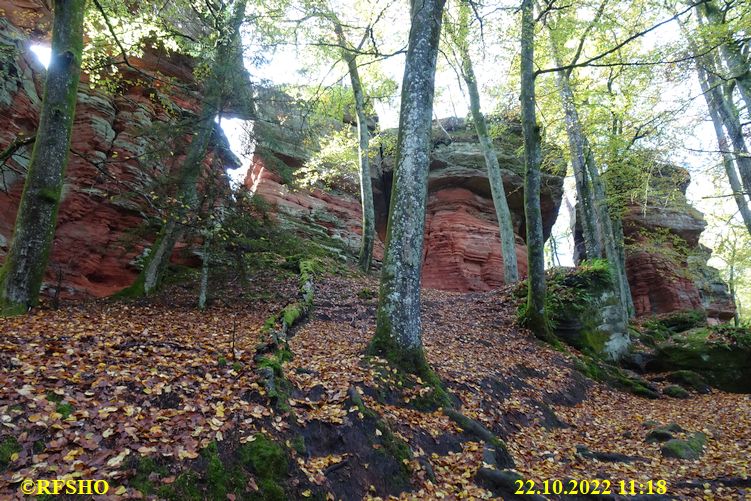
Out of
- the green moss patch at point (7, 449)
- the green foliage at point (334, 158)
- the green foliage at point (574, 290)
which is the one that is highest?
the green foliage at point (334, 158)

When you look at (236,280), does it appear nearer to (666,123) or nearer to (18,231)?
(18,231)

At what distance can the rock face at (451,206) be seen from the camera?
2183 centimetres

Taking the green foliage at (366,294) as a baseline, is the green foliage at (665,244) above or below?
above

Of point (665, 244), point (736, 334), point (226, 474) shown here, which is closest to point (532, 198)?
point (736, 334)

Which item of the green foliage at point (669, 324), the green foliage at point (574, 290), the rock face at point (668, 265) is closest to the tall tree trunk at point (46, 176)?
the green foliage at point (574, 290)

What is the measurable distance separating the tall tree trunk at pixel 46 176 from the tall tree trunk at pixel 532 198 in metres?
10.5

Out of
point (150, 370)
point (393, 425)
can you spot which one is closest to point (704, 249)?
point (393, 425)

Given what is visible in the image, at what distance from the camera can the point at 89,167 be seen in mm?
12758

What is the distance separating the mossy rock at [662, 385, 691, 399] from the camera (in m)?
10.1

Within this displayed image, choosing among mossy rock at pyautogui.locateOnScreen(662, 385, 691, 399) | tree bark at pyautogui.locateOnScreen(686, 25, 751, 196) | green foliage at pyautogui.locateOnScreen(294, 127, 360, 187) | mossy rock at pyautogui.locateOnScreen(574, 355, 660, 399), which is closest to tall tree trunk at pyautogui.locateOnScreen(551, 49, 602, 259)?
tree bark at pyautogui.locateOnScreen(686, 25, 751, 196)

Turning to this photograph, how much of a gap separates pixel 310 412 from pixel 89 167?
12232 millimetres

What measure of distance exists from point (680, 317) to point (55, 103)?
21.5 m

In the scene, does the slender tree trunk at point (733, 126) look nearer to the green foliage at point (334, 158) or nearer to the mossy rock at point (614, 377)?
the mossy rock at point (614, 377)

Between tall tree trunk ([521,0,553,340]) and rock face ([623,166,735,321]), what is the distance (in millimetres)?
16619
